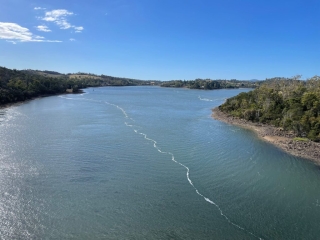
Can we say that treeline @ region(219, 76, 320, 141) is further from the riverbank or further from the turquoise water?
the turquoise water

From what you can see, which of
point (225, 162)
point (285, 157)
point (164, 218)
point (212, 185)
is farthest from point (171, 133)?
point (164, 218)

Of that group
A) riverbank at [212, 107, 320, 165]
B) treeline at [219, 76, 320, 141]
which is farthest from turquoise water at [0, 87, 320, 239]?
treeline at [219, 76, 320, 141]

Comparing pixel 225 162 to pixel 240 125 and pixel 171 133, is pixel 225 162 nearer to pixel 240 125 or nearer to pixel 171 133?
pixel 171 133

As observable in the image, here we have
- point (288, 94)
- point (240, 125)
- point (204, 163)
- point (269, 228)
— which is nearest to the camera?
point (269, 228)

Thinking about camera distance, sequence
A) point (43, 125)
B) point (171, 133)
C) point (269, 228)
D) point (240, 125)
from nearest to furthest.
Result: point (269, 228), point (171, 133), point (43, 125), point (240, 125)

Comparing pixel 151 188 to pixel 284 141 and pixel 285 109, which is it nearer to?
pixel 284 141

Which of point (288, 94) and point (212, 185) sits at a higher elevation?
point (288, 94)

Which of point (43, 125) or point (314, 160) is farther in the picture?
point (43, 125)

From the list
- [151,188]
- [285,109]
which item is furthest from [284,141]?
[151,188]
